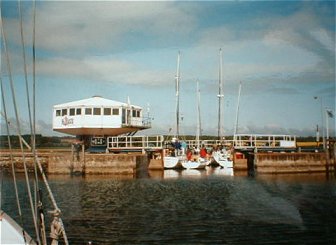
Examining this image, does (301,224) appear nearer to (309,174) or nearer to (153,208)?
(153,208)

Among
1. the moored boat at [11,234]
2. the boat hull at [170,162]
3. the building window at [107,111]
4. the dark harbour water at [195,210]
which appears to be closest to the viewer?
the moored boat at [11,234]

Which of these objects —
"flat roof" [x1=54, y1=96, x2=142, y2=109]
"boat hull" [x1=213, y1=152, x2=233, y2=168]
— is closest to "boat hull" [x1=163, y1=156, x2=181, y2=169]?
"boat hull" [x1=213, y1=152, x2=233, y2=168]

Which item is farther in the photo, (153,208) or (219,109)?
(219,109)

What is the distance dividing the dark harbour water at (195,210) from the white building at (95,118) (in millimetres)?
13737

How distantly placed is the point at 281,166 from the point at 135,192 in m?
19.7

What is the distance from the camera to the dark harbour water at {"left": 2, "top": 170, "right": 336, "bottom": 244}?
14.9 m

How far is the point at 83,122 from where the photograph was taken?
152ft

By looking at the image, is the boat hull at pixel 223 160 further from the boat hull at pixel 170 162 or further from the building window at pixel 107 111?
the building window at pixel 107 111

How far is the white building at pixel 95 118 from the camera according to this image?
46344mm

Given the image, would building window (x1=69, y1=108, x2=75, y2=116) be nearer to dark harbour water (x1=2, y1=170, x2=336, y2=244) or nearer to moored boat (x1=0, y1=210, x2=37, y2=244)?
dark harbour water (x1=2, y1=170, x2=336, y2=244)

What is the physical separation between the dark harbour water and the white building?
13737mm

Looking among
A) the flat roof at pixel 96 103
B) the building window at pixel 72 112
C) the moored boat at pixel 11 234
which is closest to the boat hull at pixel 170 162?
the flat roof at pixel 96 103

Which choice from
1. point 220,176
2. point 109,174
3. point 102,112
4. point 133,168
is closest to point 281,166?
point 220,176

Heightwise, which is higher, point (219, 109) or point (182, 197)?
point (219, 109)
